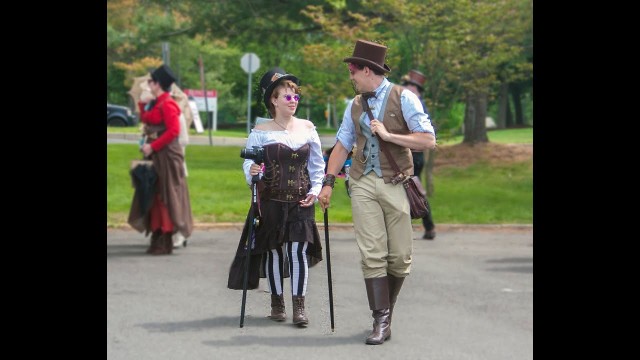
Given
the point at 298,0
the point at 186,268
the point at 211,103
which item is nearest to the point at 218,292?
the point at 186,268

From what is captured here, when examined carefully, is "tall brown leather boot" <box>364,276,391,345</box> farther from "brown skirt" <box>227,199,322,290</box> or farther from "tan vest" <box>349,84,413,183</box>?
"tan vest" <box>349,84,413,183</box>

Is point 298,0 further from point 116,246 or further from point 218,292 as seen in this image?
point 218,292

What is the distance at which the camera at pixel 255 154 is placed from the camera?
6928 millimetres

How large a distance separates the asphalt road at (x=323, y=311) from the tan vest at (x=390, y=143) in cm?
117

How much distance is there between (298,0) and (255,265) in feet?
67.3

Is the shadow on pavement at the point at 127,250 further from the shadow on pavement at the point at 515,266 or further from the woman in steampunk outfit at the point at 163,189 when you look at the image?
the shadow on pavement at the point at 515,266

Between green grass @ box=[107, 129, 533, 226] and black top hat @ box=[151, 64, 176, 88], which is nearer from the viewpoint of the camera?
black top hat @ box=[151, 64, 176, 88]

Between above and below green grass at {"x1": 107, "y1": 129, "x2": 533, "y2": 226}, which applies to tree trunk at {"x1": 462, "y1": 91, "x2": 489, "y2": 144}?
above

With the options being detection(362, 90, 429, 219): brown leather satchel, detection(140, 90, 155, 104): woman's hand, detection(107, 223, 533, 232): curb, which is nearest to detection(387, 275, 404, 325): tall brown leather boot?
detection(362, 90, 429, 219): brown leather satchel

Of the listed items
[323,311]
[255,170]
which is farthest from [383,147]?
[323,311]

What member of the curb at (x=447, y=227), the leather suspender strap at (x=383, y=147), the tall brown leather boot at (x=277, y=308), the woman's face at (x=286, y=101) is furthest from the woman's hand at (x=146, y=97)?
the woman's face at (x=286, y=101)

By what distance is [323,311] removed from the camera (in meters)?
9.16

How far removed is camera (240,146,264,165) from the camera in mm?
6928
